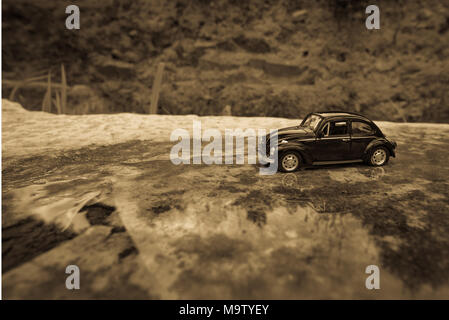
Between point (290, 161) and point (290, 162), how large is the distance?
19 mm

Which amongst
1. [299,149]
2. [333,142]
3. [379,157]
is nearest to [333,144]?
[333,142]

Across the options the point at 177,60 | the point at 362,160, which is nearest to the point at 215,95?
the point at 177,60

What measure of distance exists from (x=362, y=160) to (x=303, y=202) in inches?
Answer: 78.3

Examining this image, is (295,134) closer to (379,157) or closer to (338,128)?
(338,128)

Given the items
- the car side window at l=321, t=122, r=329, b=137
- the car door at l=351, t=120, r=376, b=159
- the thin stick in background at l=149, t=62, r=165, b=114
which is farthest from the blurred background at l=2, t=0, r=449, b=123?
the car side window at l=321, t=122, r=329, b=137

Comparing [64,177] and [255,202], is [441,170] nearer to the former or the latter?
[255,202]

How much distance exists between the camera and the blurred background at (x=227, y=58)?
9.17 m

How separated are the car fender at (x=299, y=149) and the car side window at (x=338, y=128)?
1.67 feet

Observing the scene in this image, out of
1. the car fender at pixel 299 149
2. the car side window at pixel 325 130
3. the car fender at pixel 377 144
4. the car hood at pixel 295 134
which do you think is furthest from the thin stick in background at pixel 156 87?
the car fender at pixel 377 144

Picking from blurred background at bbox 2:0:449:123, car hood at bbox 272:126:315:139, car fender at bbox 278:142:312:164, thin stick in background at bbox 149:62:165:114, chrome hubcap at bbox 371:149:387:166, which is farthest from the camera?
thin stick in background at bbox 149:62:165:114

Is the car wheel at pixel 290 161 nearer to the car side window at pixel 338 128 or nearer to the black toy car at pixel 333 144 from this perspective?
the black toy car at pixel 333 144

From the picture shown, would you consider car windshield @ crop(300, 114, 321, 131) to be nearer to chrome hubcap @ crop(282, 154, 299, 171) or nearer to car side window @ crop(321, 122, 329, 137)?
car side window @ crop(321, 122, 329, 137)

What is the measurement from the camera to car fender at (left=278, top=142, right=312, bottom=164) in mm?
4387

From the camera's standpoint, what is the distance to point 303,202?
3391mm
